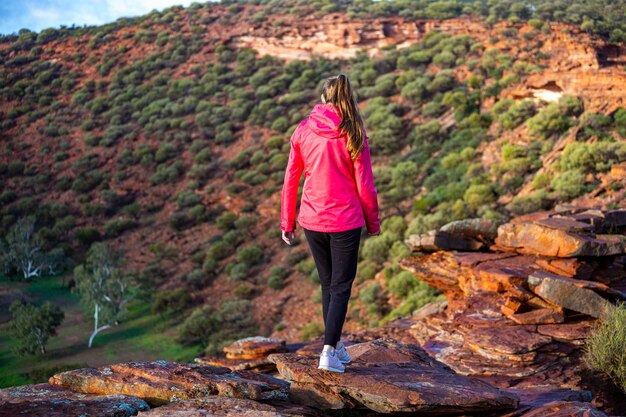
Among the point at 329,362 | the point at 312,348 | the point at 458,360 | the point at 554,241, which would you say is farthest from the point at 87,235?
the point at 329,362

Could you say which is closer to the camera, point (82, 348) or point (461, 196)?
point (82, 348)

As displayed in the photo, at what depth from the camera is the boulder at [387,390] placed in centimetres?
375

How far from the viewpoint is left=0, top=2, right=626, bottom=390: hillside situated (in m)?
18.7

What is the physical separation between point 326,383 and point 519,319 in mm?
4440

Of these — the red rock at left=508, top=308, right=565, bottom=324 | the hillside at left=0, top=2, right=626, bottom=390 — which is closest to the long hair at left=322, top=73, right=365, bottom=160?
the red rock at left=508, top=308, right=565, bottom=324

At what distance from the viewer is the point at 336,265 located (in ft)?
12.9

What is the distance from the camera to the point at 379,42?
38375 mm

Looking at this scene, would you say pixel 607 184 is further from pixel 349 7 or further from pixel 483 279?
pixel 349 7

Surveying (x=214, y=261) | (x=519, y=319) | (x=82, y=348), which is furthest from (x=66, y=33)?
(x=519, y=319)

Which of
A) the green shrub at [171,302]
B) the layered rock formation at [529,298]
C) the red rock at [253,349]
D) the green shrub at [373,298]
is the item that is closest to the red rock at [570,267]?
the layered rock formation at [529,298]

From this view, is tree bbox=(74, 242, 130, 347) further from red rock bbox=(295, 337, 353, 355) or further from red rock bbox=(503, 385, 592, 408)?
red rock bbox=(503, 385, 592, 408)

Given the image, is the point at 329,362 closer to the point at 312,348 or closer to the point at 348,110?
the point at 348,110

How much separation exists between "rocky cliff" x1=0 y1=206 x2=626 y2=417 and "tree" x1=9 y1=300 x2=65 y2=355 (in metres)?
11.2

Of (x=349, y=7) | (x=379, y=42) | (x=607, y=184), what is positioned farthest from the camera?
(x=349, y=7)
